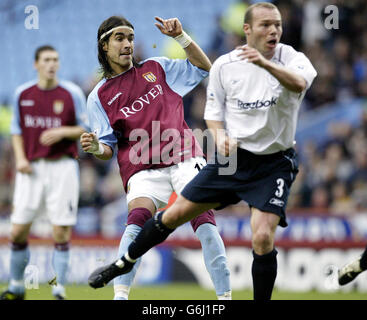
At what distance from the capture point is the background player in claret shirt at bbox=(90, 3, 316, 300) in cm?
484

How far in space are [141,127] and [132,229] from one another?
2.78 feet

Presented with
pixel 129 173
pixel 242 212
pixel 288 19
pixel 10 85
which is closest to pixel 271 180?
pixel 129 173

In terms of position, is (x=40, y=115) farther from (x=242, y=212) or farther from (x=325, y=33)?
(x=325, y=33)

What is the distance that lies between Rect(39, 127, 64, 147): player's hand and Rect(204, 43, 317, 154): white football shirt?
3.14 metres

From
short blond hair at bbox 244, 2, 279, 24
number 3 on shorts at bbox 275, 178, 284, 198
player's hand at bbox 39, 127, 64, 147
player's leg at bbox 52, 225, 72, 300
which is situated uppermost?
short blond hair at bbox 244, 2, 279, 24

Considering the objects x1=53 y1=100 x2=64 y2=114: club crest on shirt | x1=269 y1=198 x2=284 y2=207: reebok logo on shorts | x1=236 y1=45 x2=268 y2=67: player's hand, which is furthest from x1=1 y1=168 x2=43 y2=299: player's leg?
x1=236 y1=45 x2=268 y2=67: player's hand

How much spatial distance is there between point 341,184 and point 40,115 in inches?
213

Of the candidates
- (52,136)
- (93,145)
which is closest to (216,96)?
(93,145)

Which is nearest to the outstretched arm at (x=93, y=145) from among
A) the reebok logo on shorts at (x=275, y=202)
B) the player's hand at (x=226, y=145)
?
the player's hand at (x=226, y=145)

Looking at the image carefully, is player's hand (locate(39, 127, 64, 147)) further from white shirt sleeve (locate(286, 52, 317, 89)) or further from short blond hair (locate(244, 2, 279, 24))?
white shirt sleeve (locate(286, 52, 317, 89))

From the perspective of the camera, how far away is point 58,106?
316 inches

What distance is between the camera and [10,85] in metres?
15.8

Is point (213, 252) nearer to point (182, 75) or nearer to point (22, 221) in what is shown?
point (182, 75)

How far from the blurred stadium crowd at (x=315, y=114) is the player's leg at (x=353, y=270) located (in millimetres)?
5023
